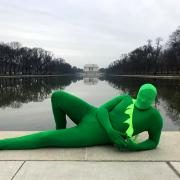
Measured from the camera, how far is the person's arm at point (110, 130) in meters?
4.12

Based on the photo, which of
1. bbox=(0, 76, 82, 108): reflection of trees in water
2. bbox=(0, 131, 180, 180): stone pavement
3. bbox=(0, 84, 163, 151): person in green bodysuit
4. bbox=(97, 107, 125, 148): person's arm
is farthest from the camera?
bbox=(0, 76, 82, 108): reflection of trees in water

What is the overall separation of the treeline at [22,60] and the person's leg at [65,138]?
2876 inches

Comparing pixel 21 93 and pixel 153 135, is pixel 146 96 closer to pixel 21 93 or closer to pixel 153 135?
pixel 153 135

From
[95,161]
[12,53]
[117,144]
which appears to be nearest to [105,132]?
[117,144]

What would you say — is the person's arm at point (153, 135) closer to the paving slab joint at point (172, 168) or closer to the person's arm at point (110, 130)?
the person's arm at point (110, 130)

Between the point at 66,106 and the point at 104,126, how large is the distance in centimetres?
61

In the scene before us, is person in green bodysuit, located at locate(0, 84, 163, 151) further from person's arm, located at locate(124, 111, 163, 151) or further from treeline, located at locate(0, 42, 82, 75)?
treeline, located at locate(0, 42, 82, 75)

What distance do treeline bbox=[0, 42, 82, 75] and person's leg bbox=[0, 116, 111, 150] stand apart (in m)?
73.1

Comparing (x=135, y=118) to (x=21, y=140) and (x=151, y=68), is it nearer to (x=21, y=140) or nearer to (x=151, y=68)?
(x=21, y=140)

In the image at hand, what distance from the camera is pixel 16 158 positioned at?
3.90 m

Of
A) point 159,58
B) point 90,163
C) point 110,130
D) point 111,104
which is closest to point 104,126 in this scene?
point 110,130

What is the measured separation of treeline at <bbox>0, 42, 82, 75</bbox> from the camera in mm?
77375

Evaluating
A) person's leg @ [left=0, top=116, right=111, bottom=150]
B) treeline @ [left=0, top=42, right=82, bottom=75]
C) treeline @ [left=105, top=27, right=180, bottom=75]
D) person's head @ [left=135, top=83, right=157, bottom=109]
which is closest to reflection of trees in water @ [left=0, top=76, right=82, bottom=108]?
person's leg @ [left=0, top=116, right=111, bottom=150]

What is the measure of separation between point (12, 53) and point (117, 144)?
76.9 m
